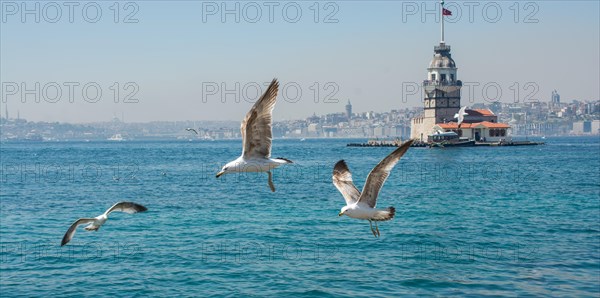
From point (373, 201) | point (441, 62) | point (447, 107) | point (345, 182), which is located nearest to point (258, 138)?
point (373, 201)

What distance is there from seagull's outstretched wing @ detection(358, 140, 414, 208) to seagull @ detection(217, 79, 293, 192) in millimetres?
1487

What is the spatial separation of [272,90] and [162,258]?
20.3 meters

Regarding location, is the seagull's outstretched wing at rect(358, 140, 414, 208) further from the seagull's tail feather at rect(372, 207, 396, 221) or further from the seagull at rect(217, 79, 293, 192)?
the seagull at rect(217, 79, 293, 192)

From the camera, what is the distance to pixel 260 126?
37.7 ft

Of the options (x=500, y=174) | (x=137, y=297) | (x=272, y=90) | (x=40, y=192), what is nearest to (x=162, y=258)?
(x=137, y=297)

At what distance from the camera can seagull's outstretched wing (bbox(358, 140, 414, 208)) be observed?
11.1 m

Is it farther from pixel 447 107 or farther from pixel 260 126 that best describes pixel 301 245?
pixel 447 107

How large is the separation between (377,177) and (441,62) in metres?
148

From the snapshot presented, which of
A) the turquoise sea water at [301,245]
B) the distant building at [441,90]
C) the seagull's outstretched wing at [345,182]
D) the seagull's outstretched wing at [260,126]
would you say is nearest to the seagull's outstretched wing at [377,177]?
the seagull's outstretched wing at [345,182]

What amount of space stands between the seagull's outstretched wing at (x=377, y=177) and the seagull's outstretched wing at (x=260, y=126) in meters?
1.67

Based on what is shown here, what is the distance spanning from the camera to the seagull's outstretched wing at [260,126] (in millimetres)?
11250

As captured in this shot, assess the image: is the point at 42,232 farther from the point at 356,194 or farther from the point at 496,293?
the point at 356,194

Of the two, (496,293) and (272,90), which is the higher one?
(272,90)

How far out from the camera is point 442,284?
26.2 meters
